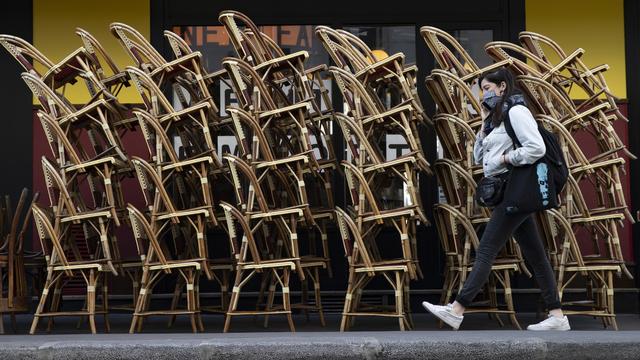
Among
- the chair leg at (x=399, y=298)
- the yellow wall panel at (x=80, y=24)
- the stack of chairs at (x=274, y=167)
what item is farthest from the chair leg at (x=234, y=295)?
the yellow wall panel at (x=80, y=24)

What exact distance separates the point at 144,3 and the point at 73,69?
160 cm

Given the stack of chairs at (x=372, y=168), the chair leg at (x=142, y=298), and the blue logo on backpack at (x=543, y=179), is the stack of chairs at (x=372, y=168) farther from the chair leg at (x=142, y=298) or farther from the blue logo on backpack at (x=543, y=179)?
the chair leg at (x=142, y=298)

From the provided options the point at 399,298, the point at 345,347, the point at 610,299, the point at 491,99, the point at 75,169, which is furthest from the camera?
the point at 610,299

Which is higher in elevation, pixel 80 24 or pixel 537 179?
pixel 80 24

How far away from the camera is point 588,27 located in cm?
1027

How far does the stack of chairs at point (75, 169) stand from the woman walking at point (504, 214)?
2485 millimetres

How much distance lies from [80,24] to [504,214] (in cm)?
444

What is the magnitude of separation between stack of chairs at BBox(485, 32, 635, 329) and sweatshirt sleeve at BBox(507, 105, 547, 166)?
2.33ft

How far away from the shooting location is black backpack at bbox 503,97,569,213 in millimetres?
7793

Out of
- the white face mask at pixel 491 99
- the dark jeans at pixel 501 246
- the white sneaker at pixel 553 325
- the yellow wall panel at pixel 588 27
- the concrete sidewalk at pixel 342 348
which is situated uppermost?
the yellow wall panel at pixel 588 27

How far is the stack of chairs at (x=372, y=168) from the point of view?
8266mm

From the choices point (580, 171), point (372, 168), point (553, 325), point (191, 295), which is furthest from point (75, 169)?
point (580, 171)

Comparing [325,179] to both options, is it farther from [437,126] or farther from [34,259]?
[34,259]

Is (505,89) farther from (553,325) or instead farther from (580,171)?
(553,325)
